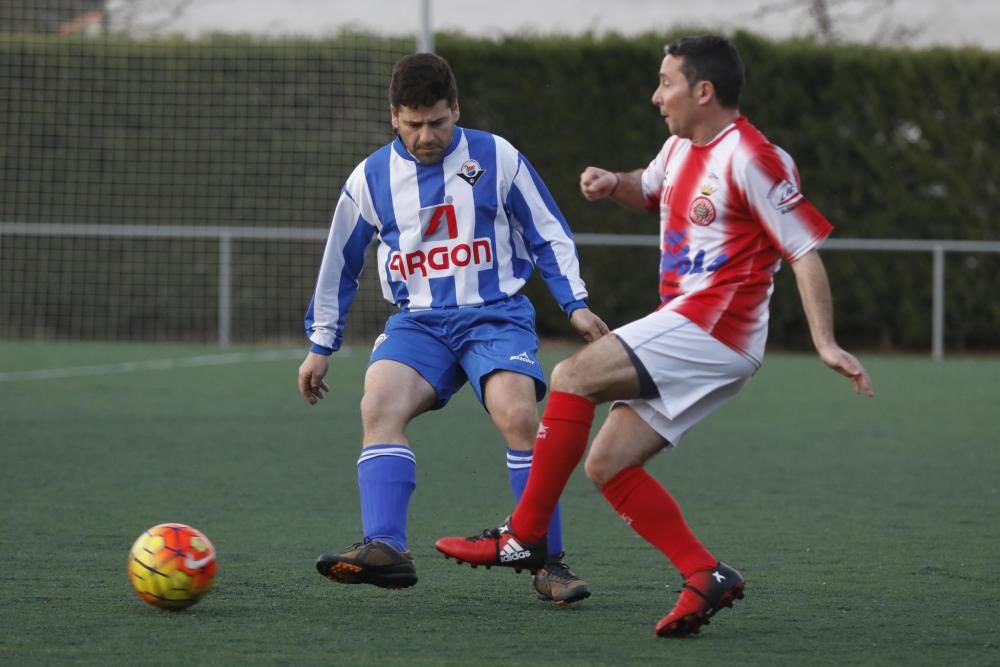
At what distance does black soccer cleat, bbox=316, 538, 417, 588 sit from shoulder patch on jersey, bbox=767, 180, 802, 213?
4.50ft

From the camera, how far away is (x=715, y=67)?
4.18 m

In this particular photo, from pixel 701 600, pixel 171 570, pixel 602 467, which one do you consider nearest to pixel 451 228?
pixel 602 467

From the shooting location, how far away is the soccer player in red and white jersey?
4000mm

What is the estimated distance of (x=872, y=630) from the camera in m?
4.08

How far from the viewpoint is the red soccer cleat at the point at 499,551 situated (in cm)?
420

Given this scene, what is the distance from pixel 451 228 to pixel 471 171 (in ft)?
0.59

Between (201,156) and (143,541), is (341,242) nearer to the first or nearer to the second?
(143,541)

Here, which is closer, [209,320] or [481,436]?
[481,436]

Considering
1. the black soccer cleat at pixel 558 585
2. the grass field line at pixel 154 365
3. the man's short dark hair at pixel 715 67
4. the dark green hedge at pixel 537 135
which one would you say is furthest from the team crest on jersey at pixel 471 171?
the dark green hedge at pixel 537 135

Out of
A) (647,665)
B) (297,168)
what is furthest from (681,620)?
(297,168)

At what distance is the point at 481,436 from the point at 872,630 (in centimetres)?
504

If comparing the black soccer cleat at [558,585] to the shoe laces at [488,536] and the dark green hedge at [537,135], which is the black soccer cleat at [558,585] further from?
the dark green hedge at [537,135]

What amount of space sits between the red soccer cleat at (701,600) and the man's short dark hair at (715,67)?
123 centimetres

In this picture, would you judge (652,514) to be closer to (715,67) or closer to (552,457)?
(552,457)
